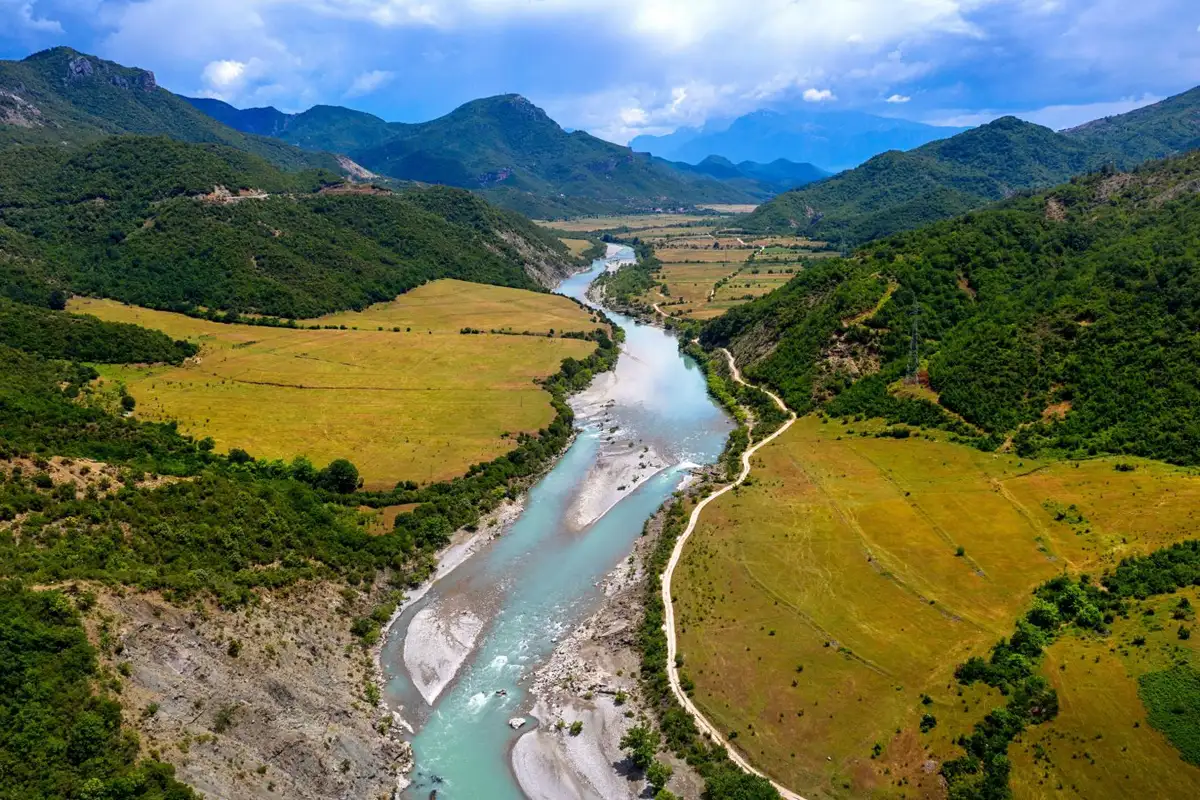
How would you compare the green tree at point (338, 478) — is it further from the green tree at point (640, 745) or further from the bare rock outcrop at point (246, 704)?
the green tree at point (640, 745)

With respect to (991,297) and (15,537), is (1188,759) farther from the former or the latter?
(991,297)

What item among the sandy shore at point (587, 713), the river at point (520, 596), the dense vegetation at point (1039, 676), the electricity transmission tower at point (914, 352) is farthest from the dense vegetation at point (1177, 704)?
the electricity transmission tower at point (914, 352)

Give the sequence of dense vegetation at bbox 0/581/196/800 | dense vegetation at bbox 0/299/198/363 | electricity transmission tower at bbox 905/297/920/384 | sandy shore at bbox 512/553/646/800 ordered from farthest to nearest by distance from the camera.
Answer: dense vegetation at bbox 0/299/198/363
electricity transmission tower at bbox 905/297/920/384
sandy shore at bbox 512/553/646/800
dense vegetation at bbox 0/581/196/800

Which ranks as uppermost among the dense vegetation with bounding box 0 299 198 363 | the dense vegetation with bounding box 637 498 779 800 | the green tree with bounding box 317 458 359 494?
the dense vegetation with bounding box 0 299 198 363

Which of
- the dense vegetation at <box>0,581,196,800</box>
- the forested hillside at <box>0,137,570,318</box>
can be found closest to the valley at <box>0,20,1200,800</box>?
the dense vegetation at <box>0,581,196,800</box>

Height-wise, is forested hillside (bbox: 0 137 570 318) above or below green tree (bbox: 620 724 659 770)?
above

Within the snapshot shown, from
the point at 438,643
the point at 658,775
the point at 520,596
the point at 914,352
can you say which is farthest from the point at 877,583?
the point at 914,352

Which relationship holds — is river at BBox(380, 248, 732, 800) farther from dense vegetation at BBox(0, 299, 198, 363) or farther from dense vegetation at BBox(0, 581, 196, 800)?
dense vegetation at BBox(0, 299, 198, 363)
